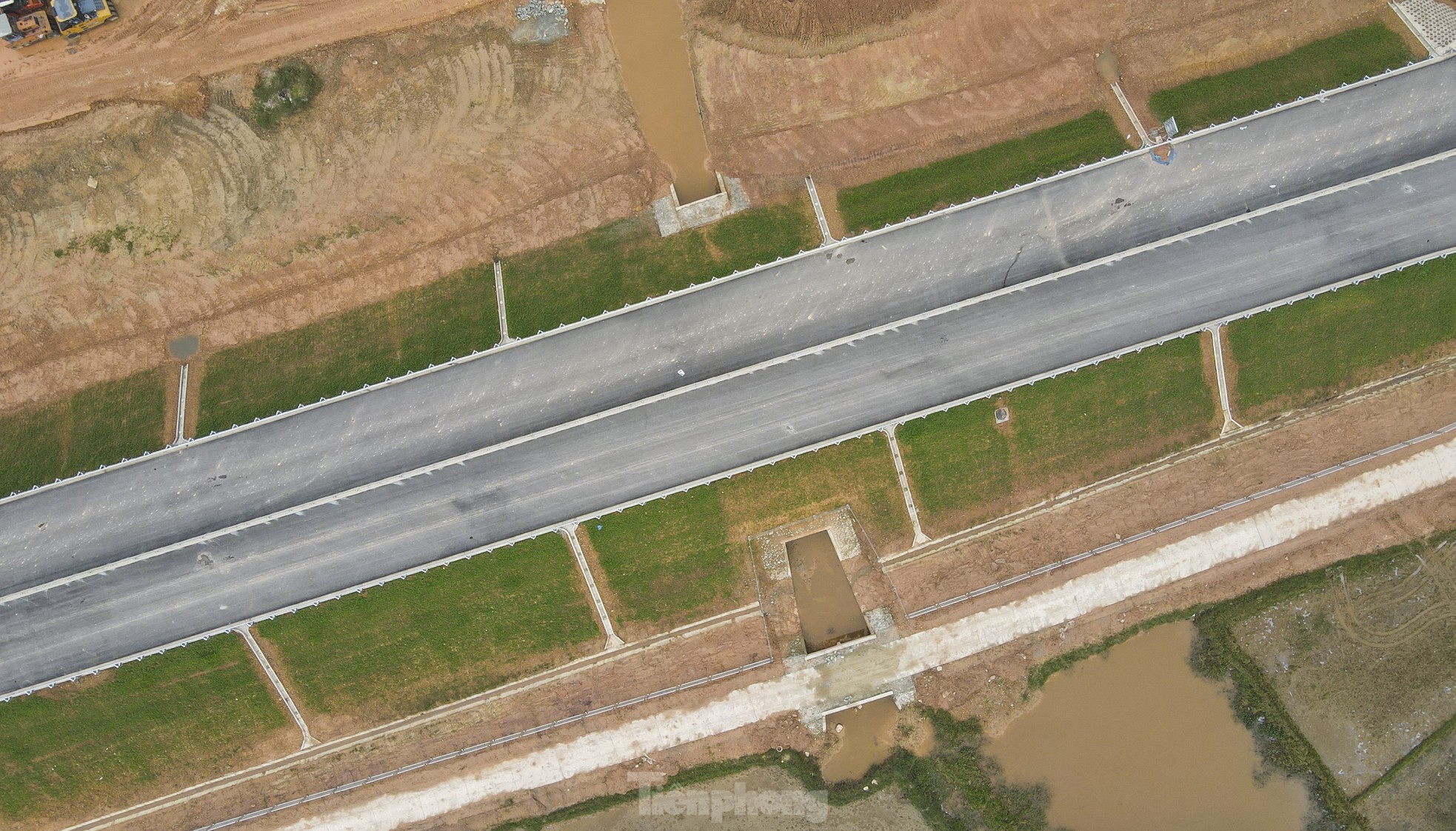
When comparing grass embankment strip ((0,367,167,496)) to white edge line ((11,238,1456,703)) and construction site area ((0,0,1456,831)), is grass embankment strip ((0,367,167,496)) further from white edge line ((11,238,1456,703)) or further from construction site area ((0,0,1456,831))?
white edge line ((11,238,1456,703))

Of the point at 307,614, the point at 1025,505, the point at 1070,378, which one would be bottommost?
the point at 1025,505

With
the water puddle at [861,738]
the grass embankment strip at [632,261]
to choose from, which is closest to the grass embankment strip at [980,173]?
the grass embankment strip at [632,261]

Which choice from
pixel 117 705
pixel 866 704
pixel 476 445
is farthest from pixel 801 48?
pixel 117 705

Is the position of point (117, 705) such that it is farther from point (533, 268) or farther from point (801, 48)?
point (801, 48)

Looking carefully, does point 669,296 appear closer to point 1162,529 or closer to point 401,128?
point 401,128

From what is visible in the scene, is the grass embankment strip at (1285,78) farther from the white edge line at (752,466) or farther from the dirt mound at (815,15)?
the dirt mound at (815,15)

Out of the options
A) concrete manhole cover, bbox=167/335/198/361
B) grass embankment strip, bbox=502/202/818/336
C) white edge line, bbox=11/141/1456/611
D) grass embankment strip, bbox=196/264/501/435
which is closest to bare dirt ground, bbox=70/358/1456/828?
white edge line, bbox=11/141/1456/611
